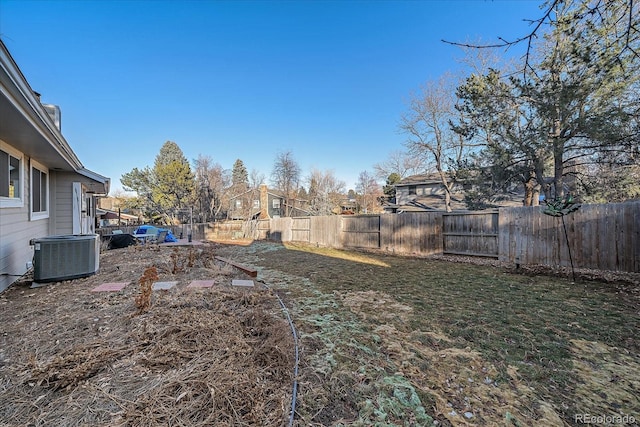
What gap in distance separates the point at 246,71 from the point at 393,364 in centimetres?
1207

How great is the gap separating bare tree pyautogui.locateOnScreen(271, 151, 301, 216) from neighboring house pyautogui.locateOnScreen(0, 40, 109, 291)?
20.5 m

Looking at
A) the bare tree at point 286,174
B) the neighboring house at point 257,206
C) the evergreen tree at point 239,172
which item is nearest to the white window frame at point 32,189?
the neighboring house at point 257,206

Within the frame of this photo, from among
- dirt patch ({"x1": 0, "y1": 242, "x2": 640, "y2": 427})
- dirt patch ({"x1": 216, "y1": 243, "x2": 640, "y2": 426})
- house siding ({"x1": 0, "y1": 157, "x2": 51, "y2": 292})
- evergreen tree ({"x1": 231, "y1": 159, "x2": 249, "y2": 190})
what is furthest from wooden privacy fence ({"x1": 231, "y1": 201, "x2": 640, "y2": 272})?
evergreen tree ({"x1": 231, "y1": 159, "x2": 249, "y2": 190})

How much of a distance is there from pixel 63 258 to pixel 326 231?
32.4ft

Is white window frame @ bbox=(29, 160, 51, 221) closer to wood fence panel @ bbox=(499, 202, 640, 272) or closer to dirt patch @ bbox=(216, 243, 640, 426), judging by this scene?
dirt patch @ bbox=(216, 243, 640, 426)

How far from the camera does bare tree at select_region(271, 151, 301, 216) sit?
93.2 ft

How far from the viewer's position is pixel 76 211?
7.78 m

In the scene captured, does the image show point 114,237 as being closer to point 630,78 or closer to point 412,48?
point 412,48

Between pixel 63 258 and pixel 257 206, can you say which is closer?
pixel 63 258

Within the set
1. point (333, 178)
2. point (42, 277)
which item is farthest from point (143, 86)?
point (333, 178)

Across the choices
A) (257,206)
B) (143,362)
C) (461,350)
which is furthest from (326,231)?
(257,206)

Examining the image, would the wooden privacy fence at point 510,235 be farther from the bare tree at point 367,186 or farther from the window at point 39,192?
the bare tree at point 367,186

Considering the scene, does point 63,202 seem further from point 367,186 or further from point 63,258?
point 367,186

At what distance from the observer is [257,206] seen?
2845 cm
